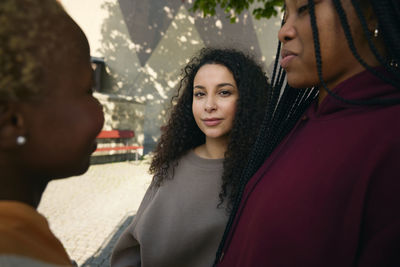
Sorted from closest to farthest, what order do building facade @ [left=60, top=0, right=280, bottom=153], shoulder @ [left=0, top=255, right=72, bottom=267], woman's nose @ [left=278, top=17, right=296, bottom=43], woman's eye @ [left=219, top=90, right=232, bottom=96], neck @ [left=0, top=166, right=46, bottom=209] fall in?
shoulder @ [left=0, top=255, right=72, bottom=267] < neck @ [left=0, top=166, right=46, bottom=209] < woman's nose @ [left=278, top=17, right=296, bottom=43] < woman's eye @ [left=219, top=90, right=232, bottom=96] < building facade @ [left=60, top=0, right=280, bottom=153]

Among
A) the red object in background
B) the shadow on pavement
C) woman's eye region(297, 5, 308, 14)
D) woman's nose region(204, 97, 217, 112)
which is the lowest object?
the shadow on pavement

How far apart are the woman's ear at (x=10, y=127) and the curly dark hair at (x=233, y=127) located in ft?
4.29

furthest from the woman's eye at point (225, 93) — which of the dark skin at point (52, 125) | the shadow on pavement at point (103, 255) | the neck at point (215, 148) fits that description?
the shadow on pavement at point (103, 255)

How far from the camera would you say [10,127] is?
627mm

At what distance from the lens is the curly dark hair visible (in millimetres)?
1856

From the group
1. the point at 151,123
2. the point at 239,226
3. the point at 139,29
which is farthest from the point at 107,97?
the point at 239,226

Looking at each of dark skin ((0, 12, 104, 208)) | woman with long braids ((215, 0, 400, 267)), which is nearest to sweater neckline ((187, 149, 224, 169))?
woman with long braids ((215, 0, 400, 267))

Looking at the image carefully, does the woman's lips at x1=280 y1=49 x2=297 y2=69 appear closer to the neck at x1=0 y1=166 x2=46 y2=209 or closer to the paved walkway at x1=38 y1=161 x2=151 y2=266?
the neck at x1=0 y1=166 x2=46 y2=209

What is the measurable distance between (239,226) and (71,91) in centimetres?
89

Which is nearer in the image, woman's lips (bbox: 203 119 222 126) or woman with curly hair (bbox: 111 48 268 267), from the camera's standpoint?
woman with curly hair (bbox: 111 48 268 267)

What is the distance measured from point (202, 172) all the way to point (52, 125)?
1.33 metres

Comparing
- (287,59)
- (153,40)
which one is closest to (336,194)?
(287,59)

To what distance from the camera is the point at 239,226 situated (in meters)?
1.21

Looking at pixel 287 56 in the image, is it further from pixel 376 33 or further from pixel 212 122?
pixel 212 122
